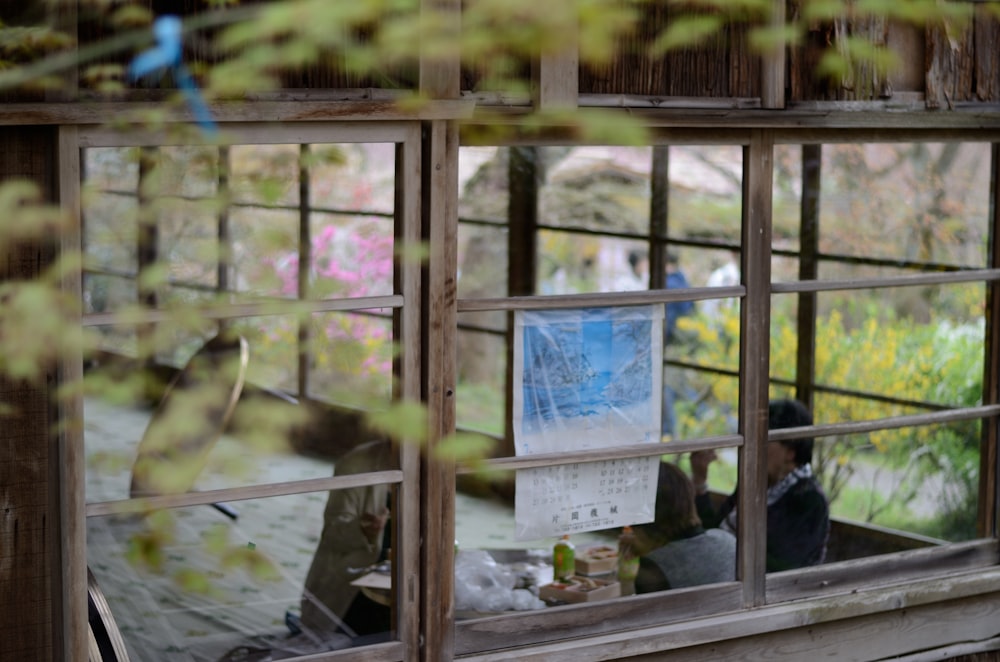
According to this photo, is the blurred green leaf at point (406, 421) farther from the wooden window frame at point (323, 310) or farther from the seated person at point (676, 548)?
the seated person at point (676, 548)

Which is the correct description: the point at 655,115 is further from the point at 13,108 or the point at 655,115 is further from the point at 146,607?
the point at 146,607

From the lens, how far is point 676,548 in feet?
13.8

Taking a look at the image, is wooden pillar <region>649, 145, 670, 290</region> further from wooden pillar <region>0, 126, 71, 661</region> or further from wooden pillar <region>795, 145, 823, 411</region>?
wooden pillar <region>0, 126, 71, 661</region>

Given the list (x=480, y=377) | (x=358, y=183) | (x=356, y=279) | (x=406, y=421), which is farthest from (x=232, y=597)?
(x=358, y=183)

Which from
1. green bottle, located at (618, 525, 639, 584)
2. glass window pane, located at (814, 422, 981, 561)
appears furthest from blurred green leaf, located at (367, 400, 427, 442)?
glass window pane, located at (814, 422, 981, 561)

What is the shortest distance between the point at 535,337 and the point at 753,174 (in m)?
0.87

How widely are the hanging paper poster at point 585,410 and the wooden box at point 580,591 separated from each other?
387 millimetres

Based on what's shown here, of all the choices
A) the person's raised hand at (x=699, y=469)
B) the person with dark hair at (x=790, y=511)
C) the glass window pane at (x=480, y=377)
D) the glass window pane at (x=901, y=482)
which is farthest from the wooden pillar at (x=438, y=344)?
the glass window pane at (x=480, y=377)

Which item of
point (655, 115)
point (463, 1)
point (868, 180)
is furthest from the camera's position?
point (868, 180)

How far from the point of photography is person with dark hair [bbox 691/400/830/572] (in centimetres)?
452

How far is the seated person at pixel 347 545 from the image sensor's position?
465 centimetres

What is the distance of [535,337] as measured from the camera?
3.74 m

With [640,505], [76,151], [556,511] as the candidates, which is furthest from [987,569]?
[76,151]

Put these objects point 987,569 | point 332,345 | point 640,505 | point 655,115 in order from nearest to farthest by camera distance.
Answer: point 332,345 → point 655,115 → point 640,505 → point 987,569
